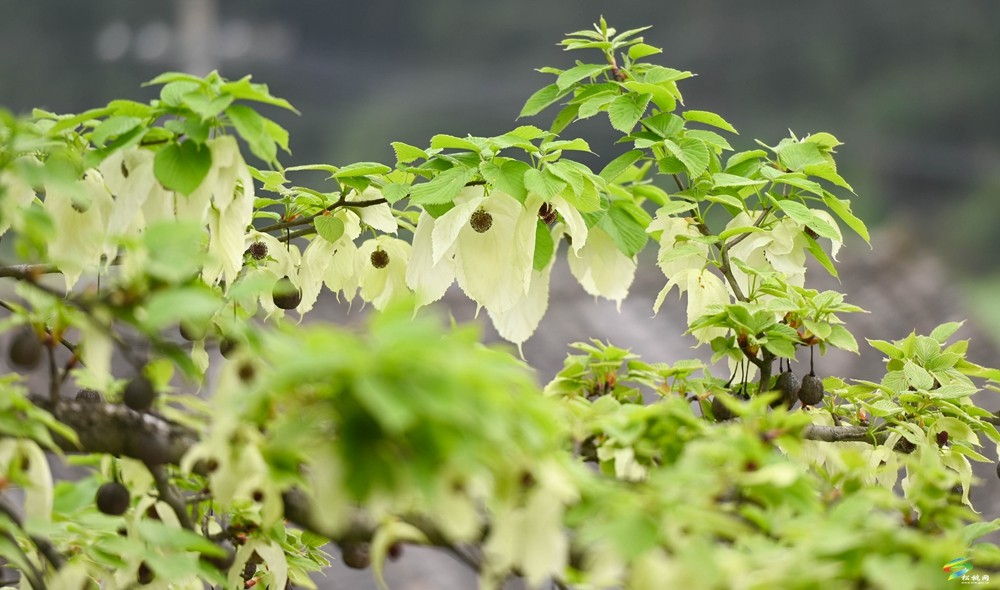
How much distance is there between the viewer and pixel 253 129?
2.47 ft

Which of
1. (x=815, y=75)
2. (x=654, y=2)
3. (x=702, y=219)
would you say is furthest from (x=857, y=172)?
(x=702, y=219)

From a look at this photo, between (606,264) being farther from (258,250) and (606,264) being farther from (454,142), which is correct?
(258,250)

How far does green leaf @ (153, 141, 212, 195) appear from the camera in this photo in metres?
0.77

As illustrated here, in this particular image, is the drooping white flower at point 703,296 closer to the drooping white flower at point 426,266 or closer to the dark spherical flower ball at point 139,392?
the drooping white flower at point 426,266

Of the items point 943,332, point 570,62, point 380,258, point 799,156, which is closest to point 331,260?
point 380,258

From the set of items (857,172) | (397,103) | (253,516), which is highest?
(857,172)

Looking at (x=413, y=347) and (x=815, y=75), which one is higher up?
(x=815, y=75)

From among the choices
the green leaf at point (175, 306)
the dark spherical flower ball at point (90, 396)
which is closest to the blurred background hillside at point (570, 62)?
the dark spherical flower ball at point (90, 396)

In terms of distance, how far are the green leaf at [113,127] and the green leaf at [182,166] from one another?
26 mm

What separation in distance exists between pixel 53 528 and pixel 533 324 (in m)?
0.47

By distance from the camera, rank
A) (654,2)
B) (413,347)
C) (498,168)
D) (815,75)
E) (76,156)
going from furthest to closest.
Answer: (815,75), (654,2), (498,168), (76,156), (413,347)

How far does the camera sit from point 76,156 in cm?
83

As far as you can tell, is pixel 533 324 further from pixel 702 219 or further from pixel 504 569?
pixel 504 569

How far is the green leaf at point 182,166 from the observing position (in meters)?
0.77
